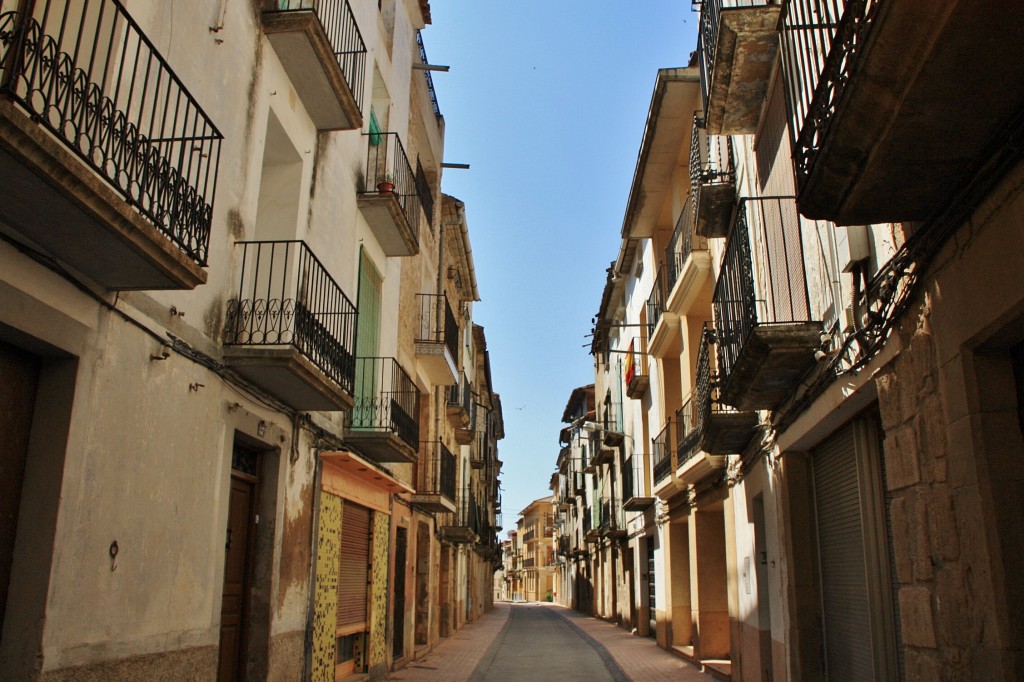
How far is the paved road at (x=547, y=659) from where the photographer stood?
1354cm

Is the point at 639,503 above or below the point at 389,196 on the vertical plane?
below

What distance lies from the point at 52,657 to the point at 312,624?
486cm

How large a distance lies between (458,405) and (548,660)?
757cm

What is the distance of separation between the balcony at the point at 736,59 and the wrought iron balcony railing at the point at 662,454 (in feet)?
26.9

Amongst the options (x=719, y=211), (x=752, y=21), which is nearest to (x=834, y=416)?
(x=752, y=21)

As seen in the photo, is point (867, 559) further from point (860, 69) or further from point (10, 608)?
point (10, 608)

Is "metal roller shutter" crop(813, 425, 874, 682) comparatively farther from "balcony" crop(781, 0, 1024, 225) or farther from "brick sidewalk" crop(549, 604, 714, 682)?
"brick sidewalk" crop(549, 604, 714, 682)

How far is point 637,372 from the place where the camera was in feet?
68.9

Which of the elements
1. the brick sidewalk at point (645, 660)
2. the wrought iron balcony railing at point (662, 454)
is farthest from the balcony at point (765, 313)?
the wrought iron balcony railing at point (662, 454)

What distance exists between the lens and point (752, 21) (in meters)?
7.78

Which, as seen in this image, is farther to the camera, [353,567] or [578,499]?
[578,499]

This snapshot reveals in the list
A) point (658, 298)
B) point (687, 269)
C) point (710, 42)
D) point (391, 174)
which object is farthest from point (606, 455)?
point (710, 42)

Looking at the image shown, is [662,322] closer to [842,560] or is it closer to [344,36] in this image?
[344,36]

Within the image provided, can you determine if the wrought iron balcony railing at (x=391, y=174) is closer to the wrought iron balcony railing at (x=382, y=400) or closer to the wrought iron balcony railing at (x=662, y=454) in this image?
the wrought iron balcony railing at (x=382, y=400)
